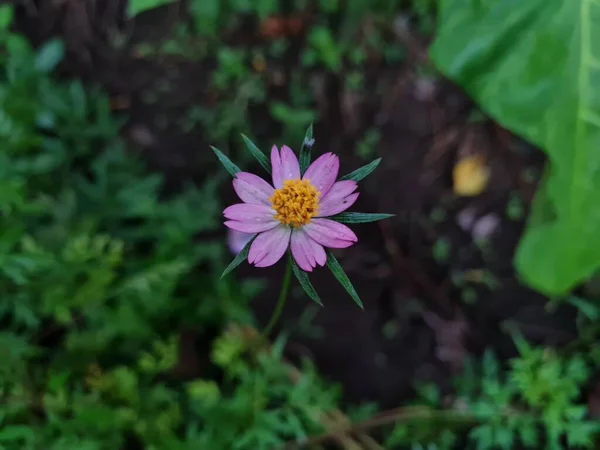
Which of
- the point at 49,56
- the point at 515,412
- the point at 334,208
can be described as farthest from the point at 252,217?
the point at 49,56

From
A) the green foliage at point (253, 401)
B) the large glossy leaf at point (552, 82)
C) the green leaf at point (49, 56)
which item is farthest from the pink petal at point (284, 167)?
the green leaf at point (49, 56)

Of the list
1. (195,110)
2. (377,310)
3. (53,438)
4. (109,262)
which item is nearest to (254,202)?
(109,262)

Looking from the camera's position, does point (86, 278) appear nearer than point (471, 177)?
Yes

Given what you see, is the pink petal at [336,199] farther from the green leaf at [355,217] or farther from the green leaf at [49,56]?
the green leaf at [49,56]

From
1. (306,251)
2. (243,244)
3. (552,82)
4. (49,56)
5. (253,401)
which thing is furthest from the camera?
(49,56)

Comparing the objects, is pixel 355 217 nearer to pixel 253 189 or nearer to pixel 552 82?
pixel 253 189

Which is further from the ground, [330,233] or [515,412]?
[330,233]

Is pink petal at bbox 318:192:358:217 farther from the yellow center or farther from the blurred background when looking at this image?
the blurred background

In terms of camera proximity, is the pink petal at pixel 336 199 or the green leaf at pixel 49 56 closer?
the pink petal at pixel 336 199
